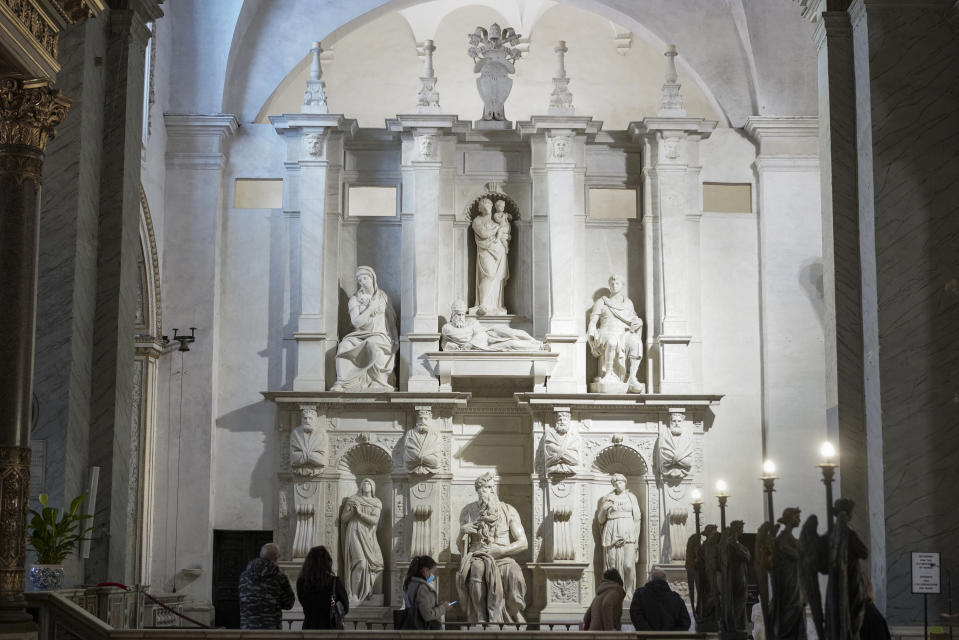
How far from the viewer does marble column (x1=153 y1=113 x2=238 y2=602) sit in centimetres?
1977

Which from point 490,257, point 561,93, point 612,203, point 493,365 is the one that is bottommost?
point 493,365

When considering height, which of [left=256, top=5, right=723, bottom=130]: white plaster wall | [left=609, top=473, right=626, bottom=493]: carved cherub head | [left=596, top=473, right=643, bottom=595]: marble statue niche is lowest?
[left=596, top=473, right=643, bottom=595]: marble statue niche

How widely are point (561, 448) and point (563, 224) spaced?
11.5 feet

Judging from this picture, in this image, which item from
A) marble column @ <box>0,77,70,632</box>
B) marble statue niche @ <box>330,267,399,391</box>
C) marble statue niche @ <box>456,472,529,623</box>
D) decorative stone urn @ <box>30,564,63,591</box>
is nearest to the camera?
marble column @ <box>0,77,70,632</box>

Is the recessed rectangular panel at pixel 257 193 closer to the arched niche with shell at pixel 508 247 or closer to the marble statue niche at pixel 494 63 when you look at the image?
the arched niche with shell at pixel 508 247

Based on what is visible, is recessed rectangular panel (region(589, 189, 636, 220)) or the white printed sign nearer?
the white printed sign

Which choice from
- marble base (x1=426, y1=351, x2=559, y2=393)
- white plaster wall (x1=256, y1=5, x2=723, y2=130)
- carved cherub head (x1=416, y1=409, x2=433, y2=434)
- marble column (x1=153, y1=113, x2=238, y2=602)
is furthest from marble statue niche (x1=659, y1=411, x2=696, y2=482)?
marble column (x1=153, y1=113, x2=238, y2=602)

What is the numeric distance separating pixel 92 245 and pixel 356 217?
8.85 m

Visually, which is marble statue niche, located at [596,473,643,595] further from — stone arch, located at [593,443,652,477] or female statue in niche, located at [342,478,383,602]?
female statue in niche, located at [342,478,383,602]

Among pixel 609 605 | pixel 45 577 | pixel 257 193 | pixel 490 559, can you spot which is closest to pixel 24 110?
pixel 45 577

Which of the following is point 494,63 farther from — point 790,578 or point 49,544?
point 790,578

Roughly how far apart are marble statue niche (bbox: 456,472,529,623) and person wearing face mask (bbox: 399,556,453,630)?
6675mm

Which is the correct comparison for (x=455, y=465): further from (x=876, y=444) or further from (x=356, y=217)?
(x=876, y=444)

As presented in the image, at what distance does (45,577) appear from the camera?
35.7ft
